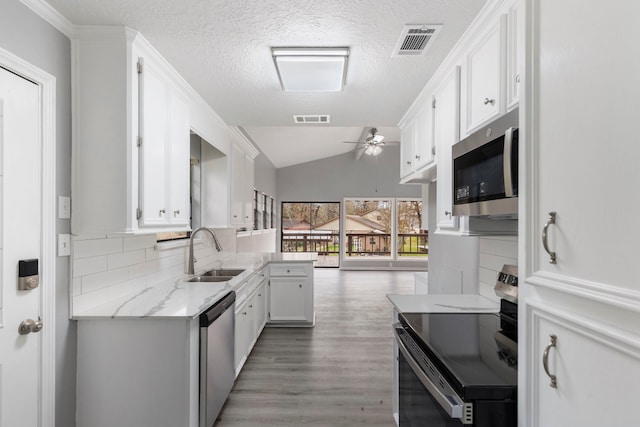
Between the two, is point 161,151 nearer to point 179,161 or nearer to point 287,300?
point 179,161

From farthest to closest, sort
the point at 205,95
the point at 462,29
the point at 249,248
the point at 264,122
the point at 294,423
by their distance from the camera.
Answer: the point at 249,248 → the point at 264,122 → the point at 205,95 → the point at 294,423 → the point at 462,29

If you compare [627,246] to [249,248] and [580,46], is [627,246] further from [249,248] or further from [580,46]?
[249,248]

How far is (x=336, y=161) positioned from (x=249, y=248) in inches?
178

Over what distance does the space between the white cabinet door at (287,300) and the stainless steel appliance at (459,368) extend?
2438mm

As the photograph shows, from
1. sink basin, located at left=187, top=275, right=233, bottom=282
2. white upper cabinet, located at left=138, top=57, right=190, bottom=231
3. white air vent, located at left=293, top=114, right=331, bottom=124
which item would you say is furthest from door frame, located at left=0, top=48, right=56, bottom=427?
white air vent, located at left=293, top=114, right=331, bottom=124

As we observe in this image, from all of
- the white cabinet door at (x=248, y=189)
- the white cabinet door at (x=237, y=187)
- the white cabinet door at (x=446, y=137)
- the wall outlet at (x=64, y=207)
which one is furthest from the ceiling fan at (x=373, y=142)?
the wall outlet at (x=64, y=207)

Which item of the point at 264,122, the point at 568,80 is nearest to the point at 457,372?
the point at 568,80

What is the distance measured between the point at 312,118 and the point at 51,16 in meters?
2.10

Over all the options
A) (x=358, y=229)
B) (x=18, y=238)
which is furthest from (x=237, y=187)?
(x=358, y=229)

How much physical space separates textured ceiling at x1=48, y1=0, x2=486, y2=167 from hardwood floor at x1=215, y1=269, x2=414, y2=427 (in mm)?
2371

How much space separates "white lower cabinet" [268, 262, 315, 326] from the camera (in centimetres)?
424

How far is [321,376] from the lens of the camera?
2947 mm

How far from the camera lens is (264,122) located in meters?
3.50

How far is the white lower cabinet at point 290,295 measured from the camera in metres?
4.24
